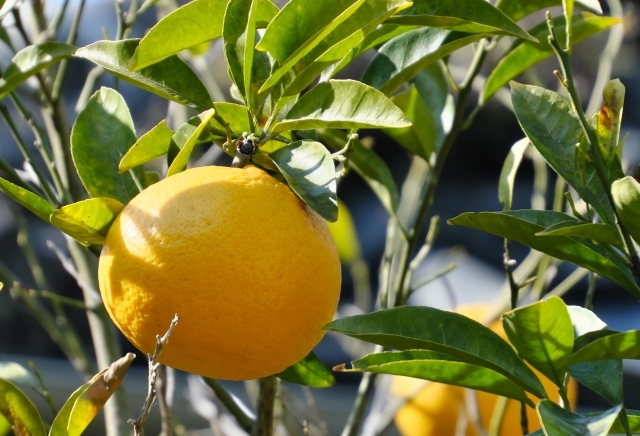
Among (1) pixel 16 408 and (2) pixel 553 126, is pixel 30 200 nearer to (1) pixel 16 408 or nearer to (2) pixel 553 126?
(1) pixel 16 408

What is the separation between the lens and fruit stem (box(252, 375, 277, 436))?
662 mm

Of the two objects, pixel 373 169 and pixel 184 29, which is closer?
pixel 184 29

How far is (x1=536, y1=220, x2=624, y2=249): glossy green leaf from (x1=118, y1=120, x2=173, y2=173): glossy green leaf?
0.28 metres

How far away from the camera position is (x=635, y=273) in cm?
54

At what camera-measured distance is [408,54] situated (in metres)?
0.65

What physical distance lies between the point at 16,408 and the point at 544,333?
40 centimetres

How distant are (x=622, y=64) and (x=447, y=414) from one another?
1.79 metres

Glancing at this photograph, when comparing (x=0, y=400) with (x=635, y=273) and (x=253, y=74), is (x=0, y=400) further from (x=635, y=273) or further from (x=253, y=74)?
(x=635, y=273)

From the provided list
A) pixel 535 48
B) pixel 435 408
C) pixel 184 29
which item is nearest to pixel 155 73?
pixel 184 29

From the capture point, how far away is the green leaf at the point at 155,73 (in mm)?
551

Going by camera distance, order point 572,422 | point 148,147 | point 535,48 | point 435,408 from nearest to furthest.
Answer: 1. point 572,422
2. point 148,147
3. point 535,48
4. point 435,408

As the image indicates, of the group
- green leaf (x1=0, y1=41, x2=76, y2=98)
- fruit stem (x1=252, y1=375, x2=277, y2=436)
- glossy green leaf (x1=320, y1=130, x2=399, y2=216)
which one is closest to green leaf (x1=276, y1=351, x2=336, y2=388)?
fruit stem (x1=252, y1=375, x2=277, y2=436)

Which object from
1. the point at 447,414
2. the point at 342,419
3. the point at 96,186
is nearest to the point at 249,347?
the point at 96,186

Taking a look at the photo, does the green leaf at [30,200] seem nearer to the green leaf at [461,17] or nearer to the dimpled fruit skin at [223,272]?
the dimpled fruit skin at [223,272]
